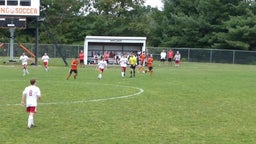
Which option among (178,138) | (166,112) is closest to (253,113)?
(166,112)

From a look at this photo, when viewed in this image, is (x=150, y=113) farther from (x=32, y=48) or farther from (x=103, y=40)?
(x=32, y=48)

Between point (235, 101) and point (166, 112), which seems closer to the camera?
point (166, 112)

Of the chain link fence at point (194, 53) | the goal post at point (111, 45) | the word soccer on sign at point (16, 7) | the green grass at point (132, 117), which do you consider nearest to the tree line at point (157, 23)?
the chain link fence at point (194, 53)

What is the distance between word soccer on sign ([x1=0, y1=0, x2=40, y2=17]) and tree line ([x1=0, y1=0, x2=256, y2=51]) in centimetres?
1585

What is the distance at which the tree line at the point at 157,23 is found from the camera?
6575 cm

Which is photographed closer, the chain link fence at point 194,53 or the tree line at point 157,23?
the chain link fence at point 194,53

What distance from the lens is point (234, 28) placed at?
65.0 m

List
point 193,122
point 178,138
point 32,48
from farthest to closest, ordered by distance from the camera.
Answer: point 32,48, point 193,122, point 178,138

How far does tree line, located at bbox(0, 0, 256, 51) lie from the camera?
6575 cm

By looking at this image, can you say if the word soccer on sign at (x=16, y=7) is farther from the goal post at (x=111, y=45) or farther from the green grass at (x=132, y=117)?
the green grass at (x=132, y=117)

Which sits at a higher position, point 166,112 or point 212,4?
point 212,4

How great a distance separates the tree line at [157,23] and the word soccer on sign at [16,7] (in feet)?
52.0

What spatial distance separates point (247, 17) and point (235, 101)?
48.4 metres

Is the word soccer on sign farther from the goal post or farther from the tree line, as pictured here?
the tree line
